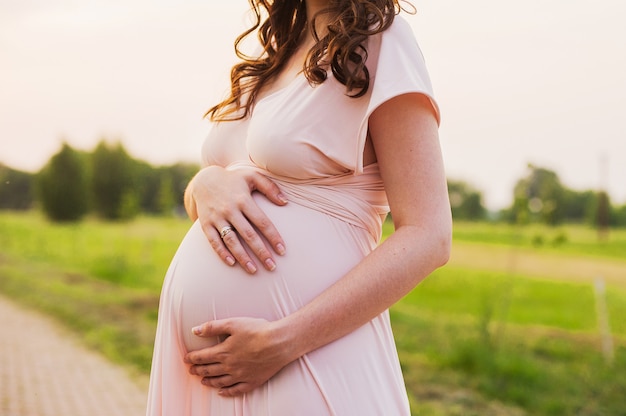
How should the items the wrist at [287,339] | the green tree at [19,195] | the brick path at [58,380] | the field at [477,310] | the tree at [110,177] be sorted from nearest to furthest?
the wrist at [287,339], the brick path at [58,380], the field at [477,310], the tree at [110,177], the green tree at [19,195]

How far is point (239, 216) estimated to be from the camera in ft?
4.79

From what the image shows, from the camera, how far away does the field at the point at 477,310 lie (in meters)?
6.49

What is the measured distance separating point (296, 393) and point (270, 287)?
23 cm

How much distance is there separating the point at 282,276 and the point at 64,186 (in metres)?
23.2

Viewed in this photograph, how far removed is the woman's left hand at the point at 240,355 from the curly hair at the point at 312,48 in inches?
20.5

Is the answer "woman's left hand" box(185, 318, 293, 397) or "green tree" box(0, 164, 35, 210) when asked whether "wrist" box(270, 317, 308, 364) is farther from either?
"green tree" box(0, 164, 35, 210)

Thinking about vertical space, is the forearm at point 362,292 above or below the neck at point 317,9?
below

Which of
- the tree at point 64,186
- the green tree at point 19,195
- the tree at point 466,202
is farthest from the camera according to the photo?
the green tree at point 19,195

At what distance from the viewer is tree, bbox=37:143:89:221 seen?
22672mm

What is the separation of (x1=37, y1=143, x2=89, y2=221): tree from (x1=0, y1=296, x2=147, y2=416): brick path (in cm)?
1466

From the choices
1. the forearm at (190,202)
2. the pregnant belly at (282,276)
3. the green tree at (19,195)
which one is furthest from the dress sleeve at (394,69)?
the green tree at (19,195)

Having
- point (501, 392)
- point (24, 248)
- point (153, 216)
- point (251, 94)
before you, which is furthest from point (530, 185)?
point (24, 248)

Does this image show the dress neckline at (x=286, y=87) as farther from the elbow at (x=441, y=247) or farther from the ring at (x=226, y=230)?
the elbow at (x=441, y=247)

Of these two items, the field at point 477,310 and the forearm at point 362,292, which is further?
the field at point 477,310
